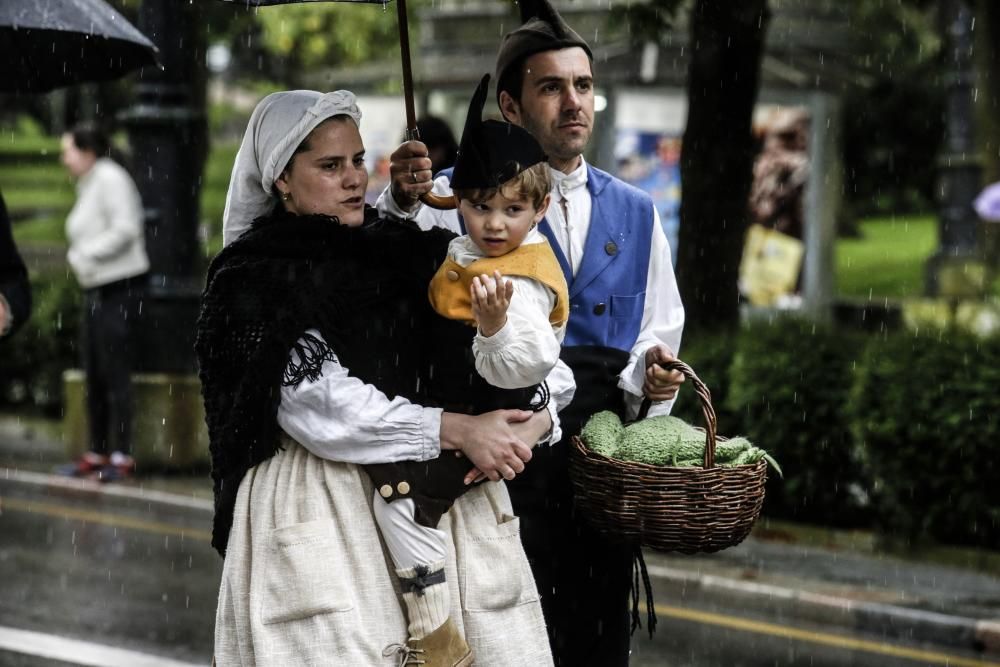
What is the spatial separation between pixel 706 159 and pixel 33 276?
653 centimetres

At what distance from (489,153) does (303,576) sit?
971mm

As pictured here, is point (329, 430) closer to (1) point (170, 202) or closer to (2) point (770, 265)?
(1) point (170, 202)

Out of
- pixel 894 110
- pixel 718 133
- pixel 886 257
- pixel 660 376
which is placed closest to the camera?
pixel 660 376

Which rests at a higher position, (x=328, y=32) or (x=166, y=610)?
(x=328, y=32)

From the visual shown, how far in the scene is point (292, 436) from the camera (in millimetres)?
3336

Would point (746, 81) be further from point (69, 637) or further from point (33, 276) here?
point (33, 276)

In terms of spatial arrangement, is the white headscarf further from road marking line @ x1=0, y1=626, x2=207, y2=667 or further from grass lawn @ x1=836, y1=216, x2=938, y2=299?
grass lawn @ x1=836, y1=216, x2=938, y2=299

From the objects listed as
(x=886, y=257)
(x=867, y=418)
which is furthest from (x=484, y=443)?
(x=886, y=257)

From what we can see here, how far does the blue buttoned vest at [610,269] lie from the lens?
4137 millimetres

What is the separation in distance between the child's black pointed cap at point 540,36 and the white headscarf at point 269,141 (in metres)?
0.83

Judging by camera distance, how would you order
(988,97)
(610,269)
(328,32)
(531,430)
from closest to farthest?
(531,430) < (610,269) < (988,97) < (328,32)

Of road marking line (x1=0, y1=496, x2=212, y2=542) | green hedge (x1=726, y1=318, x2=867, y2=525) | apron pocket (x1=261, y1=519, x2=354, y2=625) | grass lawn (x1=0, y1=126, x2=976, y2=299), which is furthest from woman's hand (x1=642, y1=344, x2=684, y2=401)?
grass lawn (x1=0, y1=126, x2=976, y2=299)

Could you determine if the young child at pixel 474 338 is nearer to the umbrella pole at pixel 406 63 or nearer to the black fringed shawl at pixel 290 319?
the black fringed shawl at pixel 290 319

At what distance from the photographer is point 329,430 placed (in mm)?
3254
